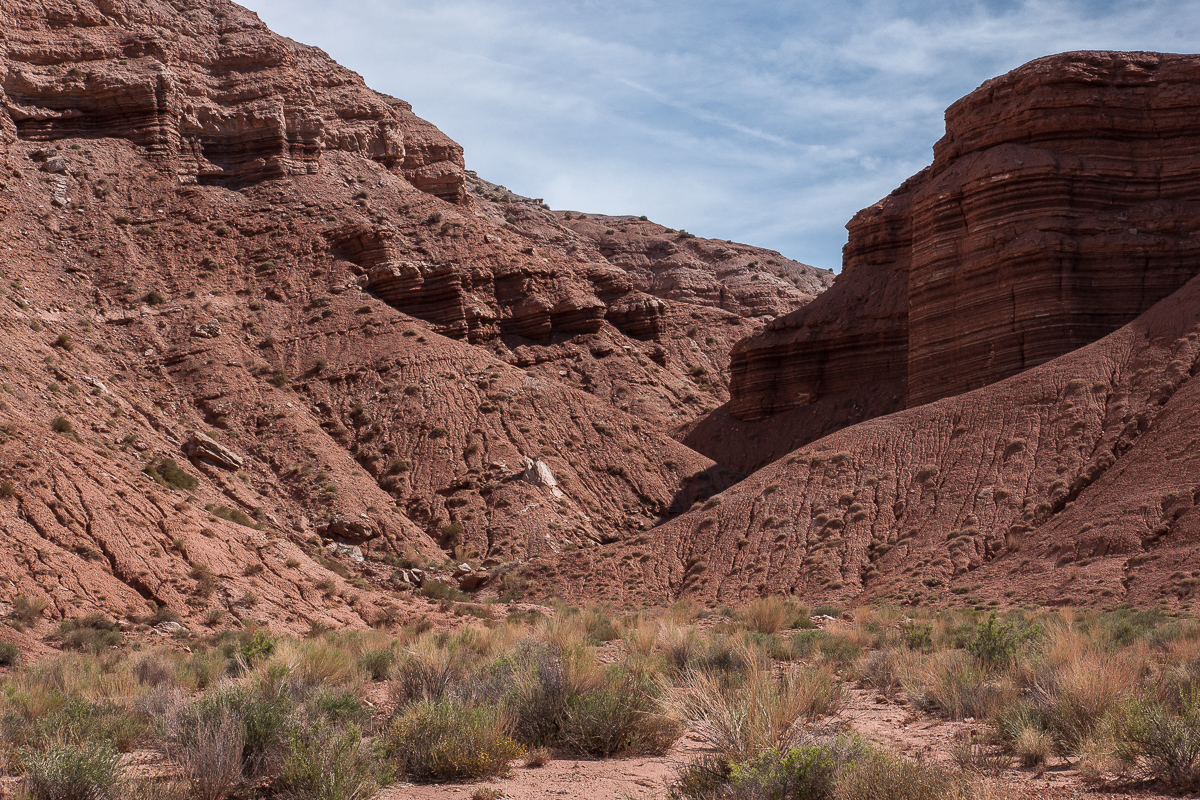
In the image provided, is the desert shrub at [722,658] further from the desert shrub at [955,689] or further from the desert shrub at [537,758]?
the desert shrub at [537,758]

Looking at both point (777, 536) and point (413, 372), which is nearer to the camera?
point (777, 536)

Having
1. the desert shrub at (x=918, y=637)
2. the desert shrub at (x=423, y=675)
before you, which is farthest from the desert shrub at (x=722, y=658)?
the desert shrub at (x=918, y=637)

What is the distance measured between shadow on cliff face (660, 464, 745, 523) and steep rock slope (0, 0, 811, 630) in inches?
6.3

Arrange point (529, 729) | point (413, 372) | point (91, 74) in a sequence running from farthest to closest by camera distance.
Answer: point (91, 74) → point (413, 372) → point (529, 729)

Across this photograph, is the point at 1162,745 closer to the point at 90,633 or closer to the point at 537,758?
the point at 537,758

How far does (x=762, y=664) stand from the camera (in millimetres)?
12328

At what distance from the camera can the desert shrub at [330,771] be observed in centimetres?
686

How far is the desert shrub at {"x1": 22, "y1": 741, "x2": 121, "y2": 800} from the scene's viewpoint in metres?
6.71

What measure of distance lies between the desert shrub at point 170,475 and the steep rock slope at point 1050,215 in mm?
28239

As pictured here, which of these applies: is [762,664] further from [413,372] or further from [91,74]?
[91,74]

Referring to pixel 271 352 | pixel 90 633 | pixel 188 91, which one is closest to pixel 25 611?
pixel 90 633

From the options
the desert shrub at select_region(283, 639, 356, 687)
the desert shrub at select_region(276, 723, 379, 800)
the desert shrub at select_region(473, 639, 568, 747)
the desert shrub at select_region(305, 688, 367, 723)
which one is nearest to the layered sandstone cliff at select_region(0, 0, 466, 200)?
the desert shrub at select_region(283, 639, 356, 687)

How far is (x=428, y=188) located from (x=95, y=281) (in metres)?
22.0

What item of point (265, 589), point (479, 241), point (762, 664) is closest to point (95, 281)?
point (479, 241)
